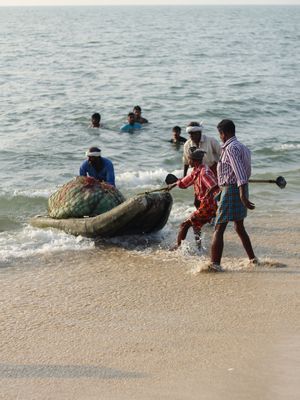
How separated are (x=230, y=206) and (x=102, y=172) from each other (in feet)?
8.55

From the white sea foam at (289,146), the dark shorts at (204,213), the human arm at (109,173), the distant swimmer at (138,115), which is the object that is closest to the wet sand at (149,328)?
the dark shorts at (204,213)

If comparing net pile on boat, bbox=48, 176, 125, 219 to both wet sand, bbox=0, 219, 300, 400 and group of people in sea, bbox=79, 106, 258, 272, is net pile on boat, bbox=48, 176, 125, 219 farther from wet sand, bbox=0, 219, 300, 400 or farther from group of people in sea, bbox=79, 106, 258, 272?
wet sand, bbox=0, 219, 300, 400

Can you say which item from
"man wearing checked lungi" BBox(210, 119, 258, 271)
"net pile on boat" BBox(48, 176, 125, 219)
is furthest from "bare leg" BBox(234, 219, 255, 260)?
"net pile on boat" BBox(48, 176, 125, 219)

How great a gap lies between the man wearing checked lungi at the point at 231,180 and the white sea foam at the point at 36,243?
203cm

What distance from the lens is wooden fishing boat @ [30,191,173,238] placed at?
8.14 meters

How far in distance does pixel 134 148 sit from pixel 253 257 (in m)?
8.68

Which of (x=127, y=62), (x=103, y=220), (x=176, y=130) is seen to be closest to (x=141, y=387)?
(x=103, y=220)

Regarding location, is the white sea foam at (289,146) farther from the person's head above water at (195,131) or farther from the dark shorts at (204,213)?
the dark shorts at (204,213)

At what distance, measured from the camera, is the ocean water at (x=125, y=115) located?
10.9 m

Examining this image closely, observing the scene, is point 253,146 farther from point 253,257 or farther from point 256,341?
point 256,341

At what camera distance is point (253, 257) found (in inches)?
290

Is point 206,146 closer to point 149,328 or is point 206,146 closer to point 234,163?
point 234,163

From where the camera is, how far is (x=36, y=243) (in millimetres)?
8703

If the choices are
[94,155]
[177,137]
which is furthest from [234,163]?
[177,137]
